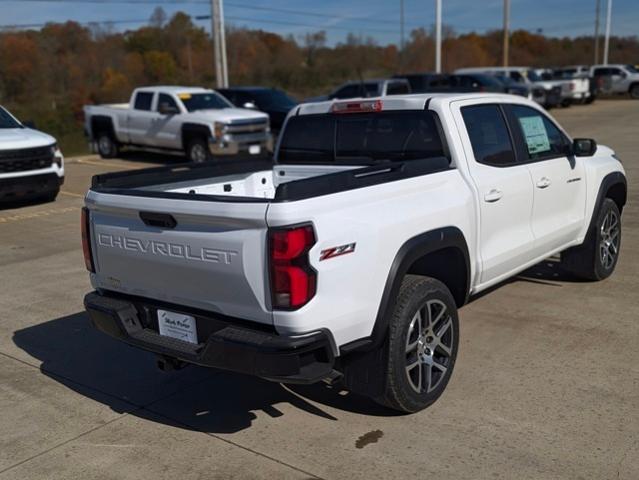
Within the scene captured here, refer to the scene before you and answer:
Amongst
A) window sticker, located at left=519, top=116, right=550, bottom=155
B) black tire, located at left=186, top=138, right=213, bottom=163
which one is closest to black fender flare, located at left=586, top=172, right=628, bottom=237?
window sticker, located at left=519, top=116, right=550, bottom=155

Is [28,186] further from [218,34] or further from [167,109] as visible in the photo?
[218,34]

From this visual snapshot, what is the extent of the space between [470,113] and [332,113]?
1.04 metres

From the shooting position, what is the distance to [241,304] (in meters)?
3.50

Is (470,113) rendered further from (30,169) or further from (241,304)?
(30,169)

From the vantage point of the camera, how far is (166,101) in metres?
16.6

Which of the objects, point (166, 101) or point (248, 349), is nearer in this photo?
point (248, 349)

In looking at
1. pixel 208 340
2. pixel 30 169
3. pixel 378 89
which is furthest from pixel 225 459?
pixel 378 89

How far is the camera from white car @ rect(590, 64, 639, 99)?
3859 cm

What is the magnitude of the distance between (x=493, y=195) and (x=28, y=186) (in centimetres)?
871

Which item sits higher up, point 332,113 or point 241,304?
point 332,113

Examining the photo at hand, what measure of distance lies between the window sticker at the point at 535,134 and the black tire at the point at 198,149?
10677 mm

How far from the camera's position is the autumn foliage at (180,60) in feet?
201

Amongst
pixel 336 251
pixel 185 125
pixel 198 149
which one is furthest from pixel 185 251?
pixel 185 125

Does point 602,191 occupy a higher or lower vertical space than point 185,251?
lower
